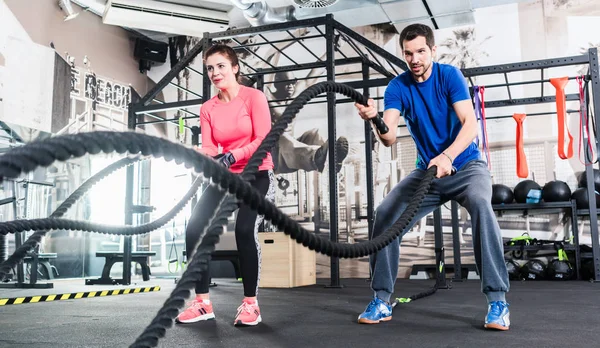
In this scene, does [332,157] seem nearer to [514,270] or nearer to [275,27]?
[275,27]

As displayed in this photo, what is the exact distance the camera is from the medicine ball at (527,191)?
19.3 ft

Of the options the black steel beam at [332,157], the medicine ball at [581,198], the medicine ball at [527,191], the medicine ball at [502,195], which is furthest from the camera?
the medicine ball at [502,195]

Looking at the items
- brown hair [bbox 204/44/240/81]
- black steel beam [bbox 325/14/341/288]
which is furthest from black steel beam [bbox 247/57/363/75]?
brown hair [bbox 204/44/240/81]

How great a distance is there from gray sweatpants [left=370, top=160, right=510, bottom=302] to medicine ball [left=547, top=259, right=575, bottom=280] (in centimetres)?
389

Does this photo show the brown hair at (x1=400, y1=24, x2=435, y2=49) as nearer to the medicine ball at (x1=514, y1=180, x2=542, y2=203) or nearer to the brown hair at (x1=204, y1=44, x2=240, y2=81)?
the brown hair at (x1=204, y1=44, x2=240, y2=81)

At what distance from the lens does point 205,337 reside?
2.04 metres

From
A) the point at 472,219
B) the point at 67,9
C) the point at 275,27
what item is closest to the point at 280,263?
the point at 275,27

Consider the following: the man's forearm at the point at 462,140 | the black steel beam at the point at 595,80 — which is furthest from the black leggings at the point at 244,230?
the black steel beam at the point at 595,80

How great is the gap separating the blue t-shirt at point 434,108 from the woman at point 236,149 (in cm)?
64

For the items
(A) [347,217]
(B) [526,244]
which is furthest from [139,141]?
(A) [347,217]

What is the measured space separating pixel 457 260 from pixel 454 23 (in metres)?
3.15

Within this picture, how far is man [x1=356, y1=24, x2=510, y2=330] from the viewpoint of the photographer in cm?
211

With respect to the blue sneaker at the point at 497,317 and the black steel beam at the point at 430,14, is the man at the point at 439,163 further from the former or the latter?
the black steel beam at the point at 430,14

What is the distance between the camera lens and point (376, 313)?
2361 mm
